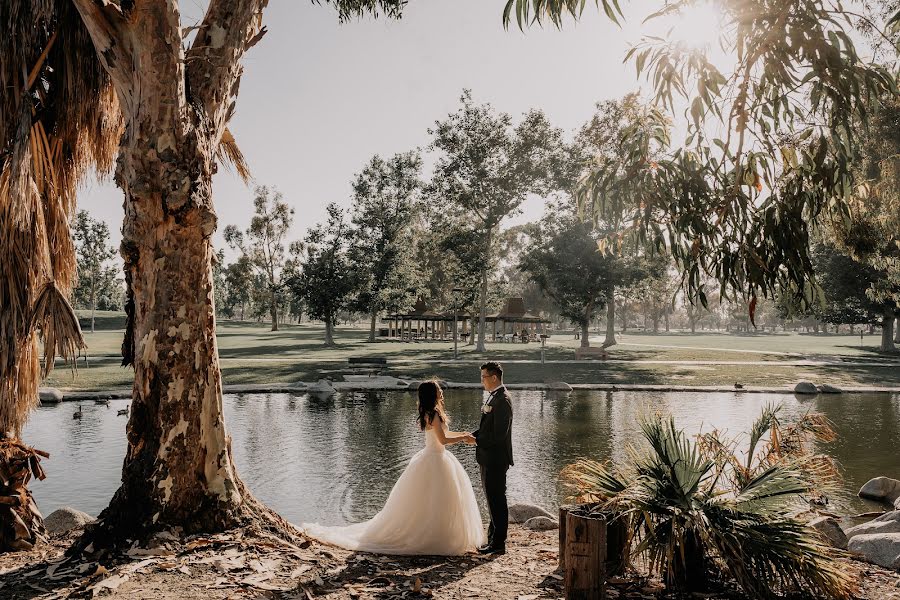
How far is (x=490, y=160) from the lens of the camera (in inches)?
1661

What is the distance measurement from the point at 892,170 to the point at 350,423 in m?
12.3

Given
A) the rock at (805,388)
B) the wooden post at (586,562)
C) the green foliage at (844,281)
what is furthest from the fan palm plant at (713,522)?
the green foliage at (844,281)

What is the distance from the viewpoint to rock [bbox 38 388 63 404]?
62.4 feet

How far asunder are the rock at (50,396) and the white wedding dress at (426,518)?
1615 centimetres

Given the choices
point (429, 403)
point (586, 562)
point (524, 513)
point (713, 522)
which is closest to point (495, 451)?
point (429, 403)

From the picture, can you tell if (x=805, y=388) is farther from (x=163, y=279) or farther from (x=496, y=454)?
(x=163, y=279)

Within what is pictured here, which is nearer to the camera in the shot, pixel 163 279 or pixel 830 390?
pixel 163 279

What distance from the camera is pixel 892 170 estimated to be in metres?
11.5

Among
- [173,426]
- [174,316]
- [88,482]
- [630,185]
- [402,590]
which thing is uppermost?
[630,185]

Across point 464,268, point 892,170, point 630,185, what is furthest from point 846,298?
point 630,185

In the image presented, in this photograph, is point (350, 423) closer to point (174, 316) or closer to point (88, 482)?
point (88, 482)

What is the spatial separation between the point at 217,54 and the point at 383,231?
44373 mm

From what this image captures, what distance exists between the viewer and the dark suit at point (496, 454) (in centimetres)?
618

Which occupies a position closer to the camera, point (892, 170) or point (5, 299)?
point (5, 299)
